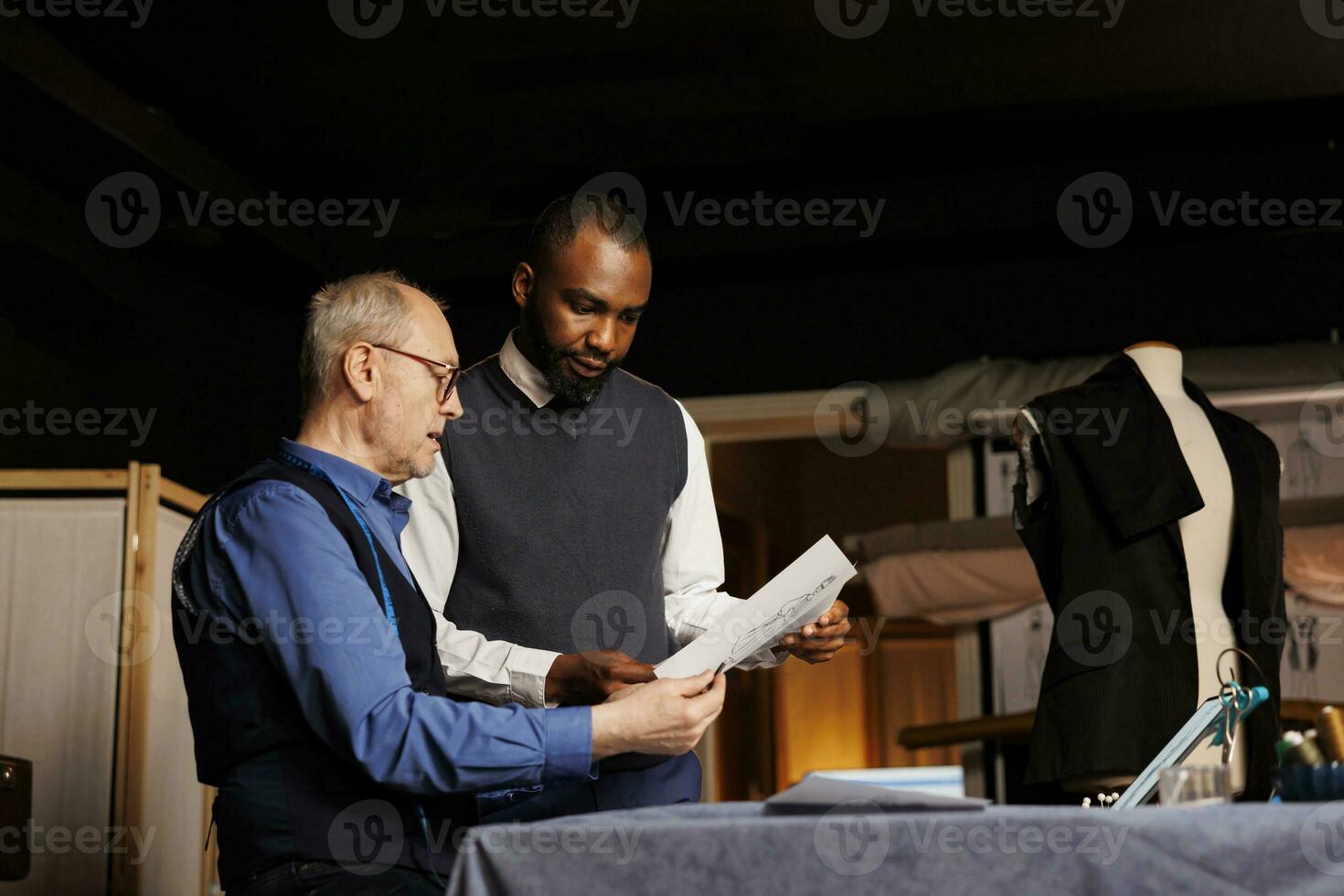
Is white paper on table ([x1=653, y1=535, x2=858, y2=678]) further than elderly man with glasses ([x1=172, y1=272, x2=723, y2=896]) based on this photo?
Yes

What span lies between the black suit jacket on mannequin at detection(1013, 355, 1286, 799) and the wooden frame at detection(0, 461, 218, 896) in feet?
6.37

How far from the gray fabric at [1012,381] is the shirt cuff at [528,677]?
122 inches

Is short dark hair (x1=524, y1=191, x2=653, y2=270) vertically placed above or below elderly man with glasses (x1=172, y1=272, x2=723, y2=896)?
above

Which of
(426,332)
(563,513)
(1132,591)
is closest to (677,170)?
(1132,591)

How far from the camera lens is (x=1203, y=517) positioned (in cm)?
308

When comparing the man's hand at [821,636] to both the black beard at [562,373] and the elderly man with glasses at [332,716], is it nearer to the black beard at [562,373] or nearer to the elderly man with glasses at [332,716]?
the elderly man with glasses at [332,716]

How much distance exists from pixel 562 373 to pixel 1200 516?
1.46 meters

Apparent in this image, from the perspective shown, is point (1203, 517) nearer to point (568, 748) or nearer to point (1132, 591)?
point (1132, 591)

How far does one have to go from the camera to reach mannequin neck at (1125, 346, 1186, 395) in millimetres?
3268

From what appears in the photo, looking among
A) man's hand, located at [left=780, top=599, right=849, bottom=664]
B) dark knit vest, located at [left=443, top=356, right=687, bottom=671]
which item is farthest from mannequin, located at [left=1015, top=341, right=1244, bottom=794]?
dark knit vest, located at [left=443, top=356, right=687, bottom=671]

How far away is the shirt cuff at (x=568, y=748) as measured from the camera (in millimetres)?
1712

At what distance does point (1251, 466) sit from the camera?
123 inches

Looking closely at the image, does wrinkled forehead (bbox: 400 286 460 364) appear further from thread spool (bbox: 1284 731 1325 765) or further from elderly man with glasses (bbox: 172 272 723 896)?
thread spool (bbox: 1284 731 1325 765)

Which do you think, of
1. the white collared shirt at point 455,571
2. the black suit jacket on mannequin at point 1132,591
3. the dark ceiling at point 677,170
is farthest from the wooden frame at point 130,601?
the black suit jacket on mannequin at point 1132,591
